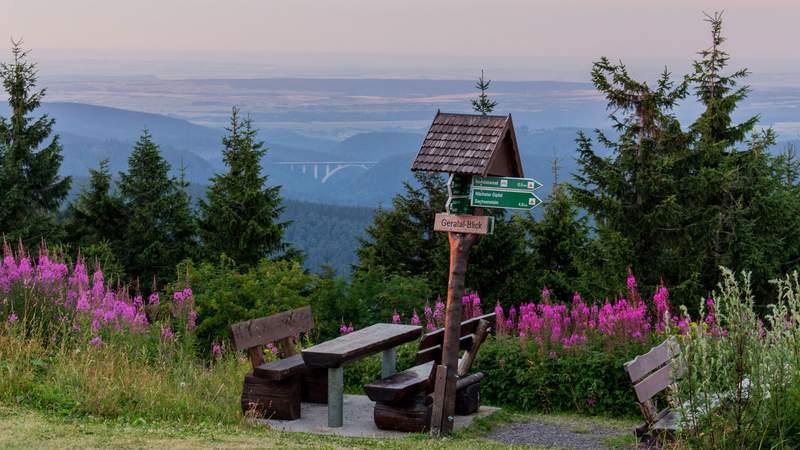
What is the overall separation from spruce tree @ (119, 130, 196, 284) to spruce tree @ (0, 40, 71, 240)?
2018mm

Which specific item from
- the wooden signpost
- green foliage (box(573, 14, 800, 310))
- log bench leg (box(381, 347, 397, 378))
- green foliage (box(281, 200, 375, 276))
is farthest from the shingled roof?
green foliage (box(281, 200, 375, 276))

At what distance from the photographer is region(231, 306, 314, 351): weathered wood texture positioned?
9.52m

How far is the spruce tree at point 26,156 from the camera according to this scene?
95.8ft

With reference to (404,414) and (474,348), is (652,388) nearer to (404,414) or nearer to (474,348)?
(404,414)

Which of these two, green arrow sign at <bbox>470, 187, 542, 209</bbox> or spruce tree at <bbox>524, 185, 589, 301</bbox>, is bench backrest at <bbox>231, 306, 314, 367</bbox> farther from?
spruce tree at <bbox>524, 185, 589, 301</bbox>

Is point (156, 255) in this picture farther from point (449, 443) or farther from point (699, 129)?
point (449, 443)

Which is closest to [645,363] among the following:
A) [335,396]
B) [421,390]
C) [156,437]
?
[421,390]

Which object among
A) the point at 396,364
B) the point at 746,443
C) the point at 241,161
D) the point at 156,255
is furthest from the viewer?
the point at 156,255

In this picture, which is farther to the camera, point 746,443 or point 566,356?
point 566,356

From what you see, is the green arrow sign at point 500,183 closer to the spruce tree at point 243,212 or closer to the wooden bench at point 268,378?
the wooden bench at point 268,378

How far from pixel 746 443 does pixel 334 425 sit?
3913 mm

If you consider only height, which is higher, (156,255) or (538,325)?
(538,325)

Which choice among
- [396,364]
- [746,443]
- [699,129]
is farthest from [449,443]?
[699,129]

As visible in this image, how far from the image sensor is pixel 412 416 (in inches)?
378
